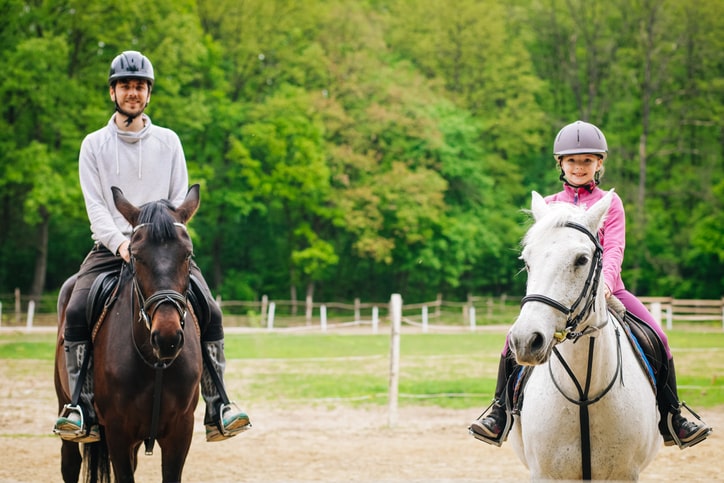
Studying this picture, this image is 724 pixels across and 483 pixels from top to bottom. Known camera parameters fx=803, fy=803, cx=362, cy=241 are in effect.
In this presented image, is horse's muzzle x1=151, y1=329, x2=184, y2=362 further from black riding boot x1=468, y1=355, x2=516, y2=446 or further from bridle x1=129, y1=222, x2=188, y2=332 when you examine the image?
black riding boot x1=468, y1=355, x2=516, y2=446

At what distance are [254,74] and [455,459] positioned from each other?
113 ft

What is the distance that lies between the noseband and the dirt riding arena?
5063 mm

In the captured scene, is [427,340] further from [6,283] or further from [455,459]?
[6,283]

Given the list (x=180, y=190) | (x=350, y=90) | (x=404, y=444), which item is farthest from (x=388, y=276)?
(x=180, y=190)

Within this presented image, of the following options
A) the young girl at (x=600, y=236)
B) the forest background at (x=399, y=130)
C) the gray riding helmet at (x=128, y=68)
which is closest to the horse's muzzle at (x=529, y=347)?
the young girl at (x=600, y=236)

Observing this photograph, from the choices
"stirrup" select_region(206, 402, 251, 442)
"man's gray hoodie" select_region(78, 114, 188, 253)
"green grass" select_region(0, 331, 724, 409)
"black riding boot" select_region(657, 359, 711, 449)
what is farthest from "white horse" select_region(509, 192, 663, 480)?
"green grass" select_region(0, 331, 724, 409)

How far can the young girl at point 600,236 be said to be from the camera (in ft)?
16.2

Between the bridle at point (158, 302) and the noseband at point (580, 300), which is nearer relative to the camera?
the noseband at point (580, 300)

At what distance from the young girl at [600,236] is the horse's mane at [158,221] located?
2211 millimetres

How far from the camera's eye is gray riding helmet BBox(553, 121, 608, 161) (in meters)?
5.18

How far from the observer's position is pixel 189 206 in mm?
5086

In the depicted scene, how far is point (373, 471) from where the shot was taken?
30.6ft

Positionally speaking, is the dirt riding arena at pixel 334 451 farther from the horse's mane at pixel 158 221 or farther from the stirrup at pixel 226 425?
the horse's mane at pixel 158 221

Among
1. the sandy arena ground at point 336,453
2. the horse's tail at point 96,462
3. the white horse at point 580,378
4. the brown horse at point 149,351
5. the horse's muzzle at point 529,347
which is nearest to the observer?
the horse's muzzle at point 529,347
